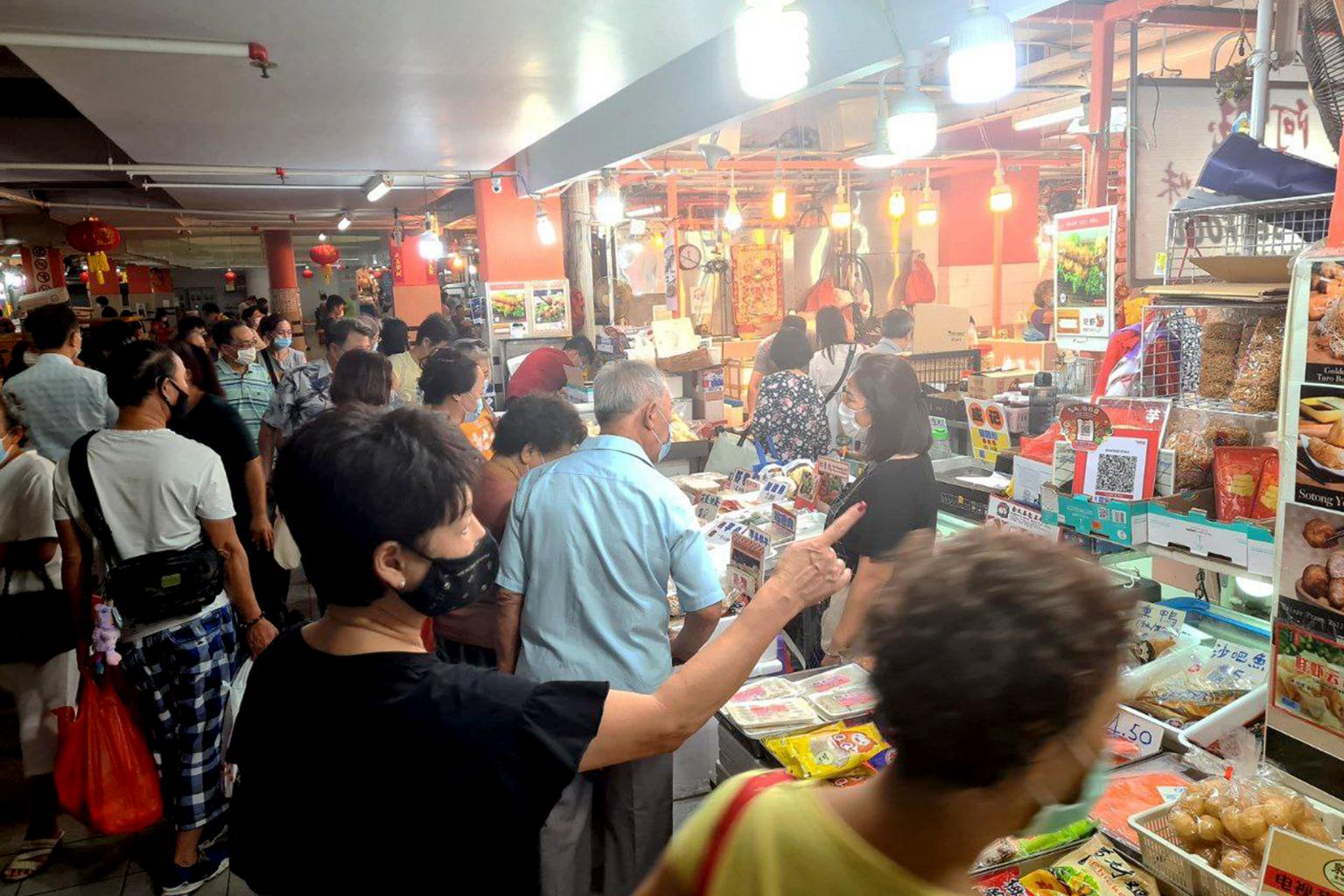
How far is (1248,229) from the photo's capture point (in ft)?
7.51

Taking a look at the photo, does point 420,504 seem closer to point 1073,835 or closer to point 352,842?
point 352,842

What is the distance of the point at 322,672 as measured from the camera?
4.31 ft

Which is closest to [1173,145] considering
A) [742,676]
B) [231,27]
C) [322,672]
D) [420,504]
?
[742,676]

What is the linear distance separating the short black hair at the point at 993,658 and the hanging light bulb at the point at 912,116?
3516 millimetres

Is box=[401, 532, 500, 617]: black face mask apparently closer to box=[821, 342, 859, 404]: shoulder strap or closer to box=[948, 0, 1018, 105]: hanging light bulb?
box=[948, 0, 1018, 105]: hanging light bulb

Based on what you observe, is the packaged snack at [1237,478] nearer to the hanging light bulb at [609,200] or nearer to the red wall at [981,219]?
the hanging light bulb at [609,200]

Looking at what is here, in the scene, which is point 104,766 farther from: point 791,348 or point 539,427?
point 791,348

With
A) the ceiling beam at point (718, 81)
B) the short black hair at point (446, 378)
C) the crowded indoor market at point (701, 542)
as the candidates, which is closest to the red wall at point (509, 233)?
the ceiling beam at point (718, 81)

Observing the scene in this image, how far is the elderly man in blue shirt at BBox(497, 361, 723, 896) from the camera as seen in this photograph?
8.75 feet

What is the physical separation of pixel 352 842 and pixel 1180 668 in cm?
234

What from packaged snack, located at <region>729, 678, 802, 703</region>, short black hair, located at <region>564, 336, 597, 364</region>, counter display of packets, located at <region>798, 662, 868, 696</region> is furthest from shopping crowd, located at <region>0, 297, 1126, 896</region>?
short black hair, located at <region>564, 336, 597, 364</region>

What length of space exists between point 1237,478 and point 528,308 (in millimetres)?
8109

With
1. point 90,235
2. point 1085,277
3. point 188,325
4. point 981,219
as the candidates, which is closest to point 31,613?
point 1085,277

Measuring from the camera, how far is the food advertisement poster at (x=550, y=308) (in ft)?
31.4
